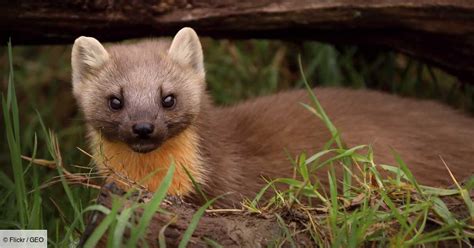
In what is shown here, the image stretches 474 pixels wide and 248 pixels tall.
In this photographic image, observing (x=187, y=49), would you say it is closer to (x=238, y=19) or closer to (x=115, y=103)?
(x=238, y=19)

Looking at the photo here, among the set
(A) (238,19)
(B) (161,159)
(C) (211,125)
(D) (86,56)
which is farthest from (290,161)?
(D) (86,56)

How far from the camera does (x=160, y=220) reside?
10.1 feet

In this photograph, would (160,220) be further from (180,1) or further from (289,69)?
(289,69)

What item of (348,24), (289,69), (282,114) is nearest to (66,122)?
(289,69)

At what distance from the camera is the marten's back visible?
4.59 metres

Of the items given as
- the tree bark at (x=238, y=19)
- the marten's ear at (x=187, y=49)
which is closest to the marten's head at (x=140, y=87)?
the marten's ear at (x=187, y=49)

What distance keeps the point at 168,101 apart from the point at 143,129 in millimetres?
348

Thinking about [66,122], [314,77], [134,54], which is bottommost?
[66,122]

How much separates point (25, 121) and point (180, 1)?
8.16 ft

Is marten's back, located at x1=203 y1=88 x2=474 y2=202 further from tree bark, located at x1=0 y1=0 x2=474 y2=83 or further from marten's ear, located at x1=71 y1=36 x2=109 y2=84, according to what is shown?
marten's ear, located at x1=71 y1=36 x2=109 y2=84

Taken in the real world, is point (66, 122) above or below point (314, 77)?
below

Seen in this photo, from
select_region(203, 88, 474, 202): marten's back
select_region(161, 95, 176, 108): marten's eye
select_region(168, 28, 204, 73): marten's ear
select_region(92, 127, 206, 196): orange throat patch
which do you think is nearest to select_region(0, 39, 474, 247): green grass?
select_region(203, 88, 474, 202): marten's back

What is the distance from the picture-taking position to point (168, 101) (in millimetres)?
4227

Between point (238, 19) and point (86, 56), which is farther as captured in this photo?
point (238, 19)
